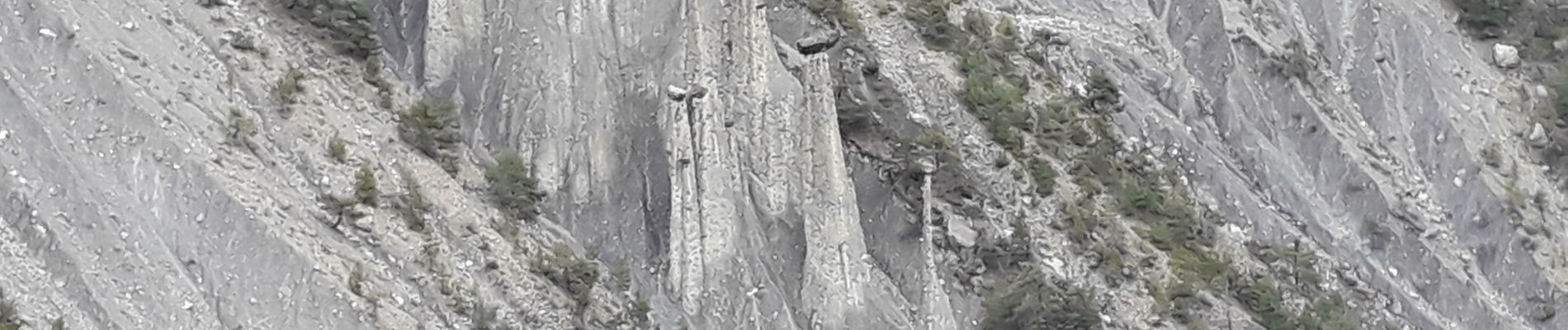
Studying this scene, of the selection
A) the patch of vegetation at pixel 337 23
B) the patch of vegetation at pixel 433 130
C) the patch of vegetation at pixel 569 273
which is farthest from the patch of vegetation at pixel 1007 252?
the patch of vegetation at pixel 337 23

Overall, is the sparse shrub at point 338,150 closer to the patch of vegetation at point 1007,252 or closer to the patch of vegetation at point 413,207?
the patch of vegetation at point 413,207

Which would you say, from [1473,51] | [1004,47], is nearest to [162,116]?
[1004,47]

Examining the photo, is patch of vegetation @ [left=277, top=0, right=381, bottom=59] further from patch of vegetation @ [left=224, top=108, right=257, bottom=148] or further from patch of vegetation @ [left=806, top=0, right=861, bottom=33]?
patch of vegetation @ [left=806, top=0, right=861, bottom=33]

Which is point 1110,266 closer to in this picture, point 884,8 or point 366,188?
point 884,8

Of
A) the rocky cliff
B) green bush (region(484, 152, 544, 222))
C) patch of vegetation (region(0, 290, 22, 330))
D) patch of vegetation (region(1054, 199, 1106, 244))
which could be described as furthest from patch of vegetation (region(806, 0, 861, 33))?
patch of vegetation (region(0, 290, 22, 330))

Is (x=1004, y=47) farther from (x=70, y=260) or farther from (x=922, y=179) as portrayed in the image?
(x=70, y=260)
